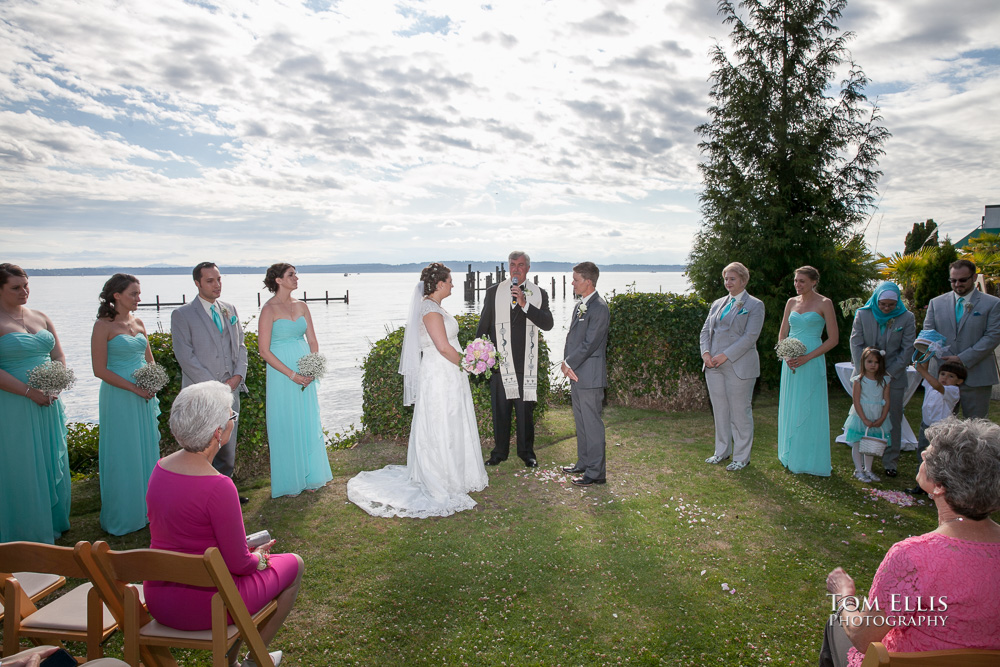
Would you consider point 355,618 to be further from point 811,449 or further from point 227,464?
point 811,449

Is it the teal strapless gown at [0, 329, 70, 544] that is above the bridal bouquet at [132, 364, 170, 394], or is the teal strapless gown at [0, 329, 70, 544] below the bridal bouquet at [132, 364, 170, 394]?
below

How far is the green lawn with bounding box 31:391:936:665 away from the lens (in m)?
3.65

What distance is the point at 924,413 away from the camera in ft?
22.4

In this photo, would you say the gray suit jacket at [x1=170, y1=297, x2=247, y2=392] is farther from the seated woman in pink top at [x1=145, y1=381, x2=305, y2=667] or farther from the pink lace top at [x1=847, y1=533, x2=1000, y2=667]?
the pink lace top at [x1=847, y1=533, x2=1000, y2=667]

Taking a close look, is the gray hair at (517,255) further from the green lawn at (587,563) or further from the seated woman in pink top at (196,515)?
the seated woman in pink top at (196,515)

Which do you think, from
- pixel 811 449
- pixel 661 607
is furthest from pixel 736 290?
pixel 661 607

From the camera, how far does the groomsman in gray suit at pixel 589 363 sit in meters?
6.48

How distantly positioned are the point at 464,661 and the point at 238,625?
1.46 m

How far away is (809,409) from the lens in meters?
6.66

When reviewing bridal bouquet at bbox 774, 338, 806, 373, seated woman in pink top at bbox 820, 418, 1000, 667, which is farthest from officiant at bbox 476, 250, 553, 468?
seated woman in pink top at bbox 820, 418, 1000, 667

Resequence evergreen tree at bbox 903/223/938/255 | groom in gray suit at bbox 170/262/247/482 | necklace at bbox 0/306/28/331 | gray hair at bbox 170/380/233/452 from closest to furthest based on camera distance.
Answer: gray hair at bbox 170/380/233/452, necklace at bbox 0/306/28/331, groom in gray suit at bbox 170/262/247/482, evergreen tree at bbox 903/223/938/255

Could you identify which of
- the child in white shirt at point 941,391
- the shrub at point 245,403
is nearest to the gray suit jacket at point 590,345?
the child in white shirt at point 941,391

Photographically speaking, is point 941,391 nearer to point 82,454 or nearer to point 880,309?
point 880,309

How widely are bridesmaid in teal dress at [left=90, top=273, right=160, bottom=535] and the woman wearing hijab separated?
25.2 ft
